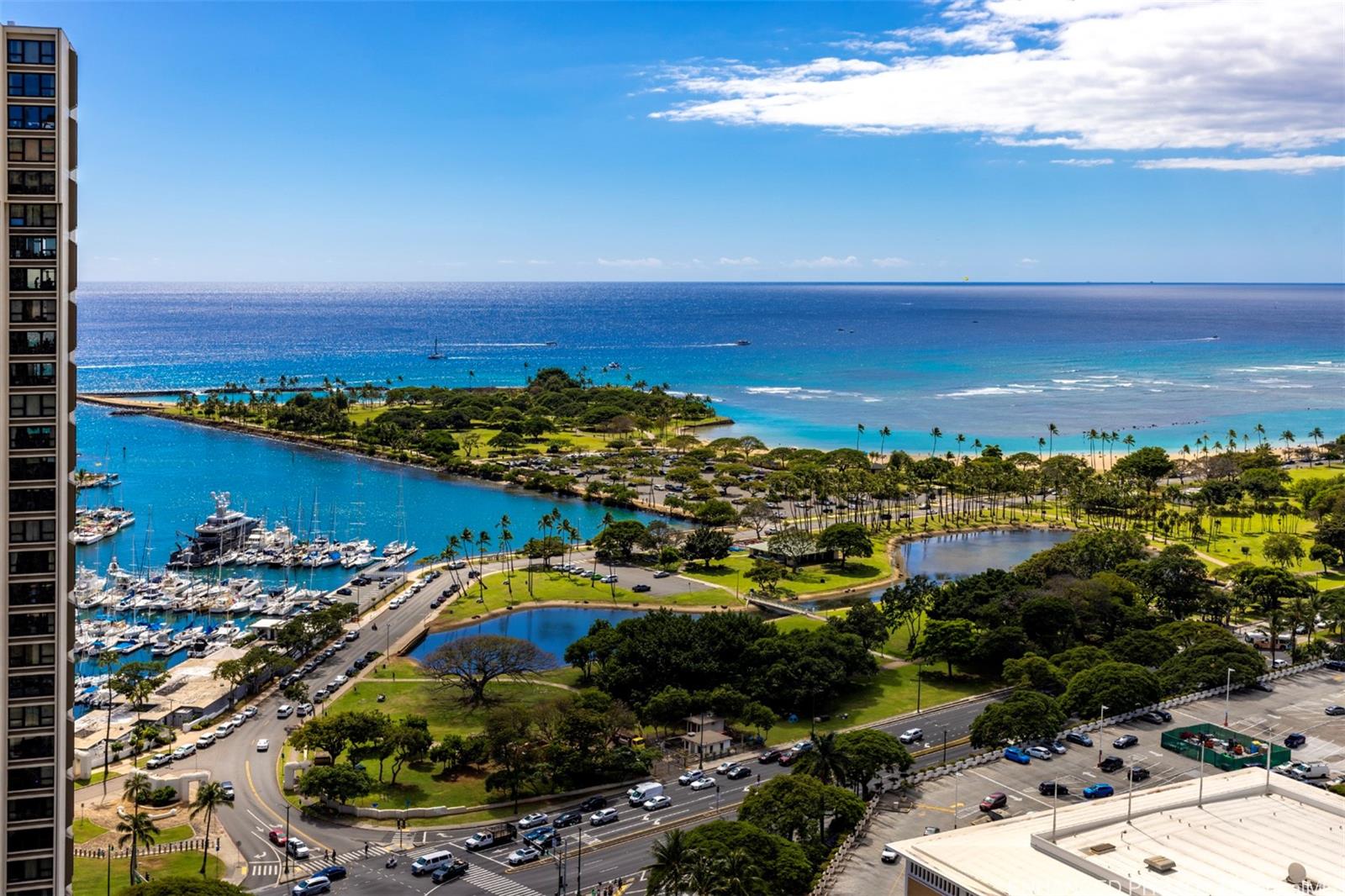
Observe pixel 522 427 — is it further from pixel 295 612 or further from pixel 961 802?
pixel 961 802

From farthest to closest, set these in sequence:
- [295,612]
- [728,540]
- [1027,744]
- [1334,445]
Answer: [1334,445] → [728,540] → [295,612] → [1027,744]

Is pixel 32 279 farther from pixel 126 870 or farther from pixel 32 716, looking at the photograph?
pixel 126 870

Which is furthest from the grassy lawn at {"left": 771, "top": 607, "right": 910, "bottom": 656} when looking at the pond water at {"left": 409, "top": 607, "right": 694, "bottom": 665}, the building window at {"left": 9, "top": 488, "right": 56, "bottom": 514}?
the building window at {"left": 9, "top": 488, "right": 56, "bottom": 514}

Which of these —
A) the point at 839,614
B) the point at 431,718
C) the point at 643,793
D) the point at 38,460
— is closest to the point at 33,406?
the point at 38,460

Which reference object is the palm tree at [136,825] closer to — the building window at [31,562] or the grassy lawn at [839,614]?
the building window at [31,562]

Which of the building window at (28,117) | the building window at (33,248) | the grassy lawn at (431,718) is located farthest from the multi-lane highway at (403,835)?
the building window at (28,117)

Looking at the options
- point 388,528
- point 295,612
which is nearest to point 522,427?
point 388,528
